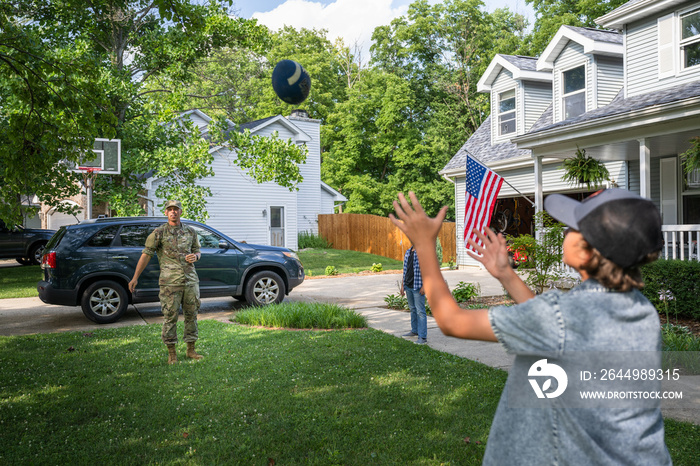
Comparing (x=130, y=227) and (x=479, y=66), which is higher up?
(x=479, y=66)

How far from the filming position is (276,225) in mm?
26562

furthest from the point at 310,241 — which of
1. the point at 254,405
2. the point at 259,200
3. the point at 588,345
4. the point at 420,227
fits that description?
the point at 588,345

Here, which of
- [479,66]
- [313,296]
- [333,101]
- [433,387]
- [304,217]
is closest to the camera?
[433,387]

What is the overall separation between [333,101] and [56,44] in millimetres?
27248

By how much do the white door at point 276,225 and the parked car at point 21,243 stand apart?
31.6 ft

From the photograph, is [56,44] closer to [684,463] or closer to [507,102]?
[507,102]

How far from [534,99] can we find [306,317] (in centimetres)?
1355

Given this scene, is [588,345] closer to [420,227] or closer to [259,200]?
[420,227]

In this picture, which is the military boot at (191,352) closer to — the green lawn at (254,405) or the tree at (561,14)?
the green lawn at (254,405)

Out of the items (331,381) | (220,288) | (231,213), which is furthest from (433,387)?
(231,213)

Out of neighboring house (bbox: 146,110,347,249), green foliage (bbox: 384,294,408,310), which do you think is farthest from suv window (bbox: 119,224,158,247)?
neighboring house (bbox: 146,110,347,249)

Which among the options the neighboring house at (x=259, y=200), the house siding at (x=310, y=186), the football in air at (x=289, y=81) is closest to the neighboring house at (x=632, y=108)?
the football in air at (x=289, y=81)

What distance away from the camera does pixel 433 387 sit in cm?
526

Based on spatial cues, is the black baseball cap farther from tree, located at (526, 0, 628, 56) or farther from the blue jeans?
tree, located at (526, 0, 628, 56)
